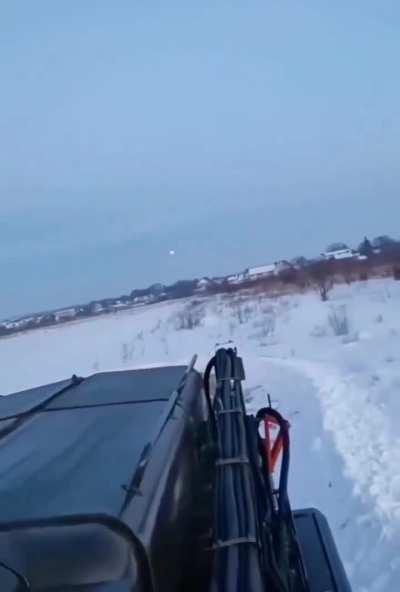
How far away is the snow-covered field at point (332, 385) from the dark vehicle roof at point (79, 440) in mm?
2183

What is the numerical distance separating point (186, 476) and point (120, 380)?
52.4 inches

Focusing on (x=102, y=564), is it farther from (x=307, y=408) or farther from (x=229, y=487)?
(x=307, y=408)

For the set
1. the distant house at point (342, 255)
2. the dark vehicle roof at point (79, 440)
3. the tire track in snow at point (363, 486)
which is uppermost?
the distant house at point (342, 255)

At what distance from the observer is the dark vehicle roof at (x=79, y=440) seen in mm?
1770

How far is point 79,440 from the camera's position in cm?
245

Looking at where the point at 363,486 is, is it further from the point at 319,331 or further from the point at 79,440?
the point at 319,331

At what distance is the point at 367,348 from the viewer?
1495 cm

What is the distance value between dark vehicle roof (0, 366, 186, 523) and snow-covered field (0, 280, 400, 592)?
218 centimetres

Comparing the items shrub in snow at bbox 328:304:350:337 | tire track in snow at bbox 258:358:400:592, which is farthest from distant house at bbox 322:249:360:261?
tire track in snow at bbox 258:358:400:592

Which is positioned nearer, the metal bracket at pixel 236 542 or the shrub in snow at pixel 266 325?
the metal bracket at pixel 236 542

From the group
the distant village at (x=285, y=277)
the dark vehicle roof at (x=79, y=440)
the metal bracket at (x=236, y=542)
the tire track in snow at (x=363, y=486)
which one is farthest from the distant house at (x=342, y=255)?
the metal bracket at (x=236, y=542)

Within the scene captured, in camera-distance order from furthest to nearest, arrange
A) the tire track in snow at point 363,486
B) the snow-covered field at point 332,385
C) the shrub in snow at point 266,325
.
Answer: the shrub in snow at point 266,325
the snow-covered field at point 332,385
the tire track in snow at point 363,486

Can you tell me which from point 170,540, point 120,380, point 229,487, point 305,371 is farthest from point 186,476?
point 305,371

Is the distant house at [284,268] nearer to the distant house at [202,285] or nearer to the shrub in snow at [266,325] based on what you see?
the distant house at [202,285]
